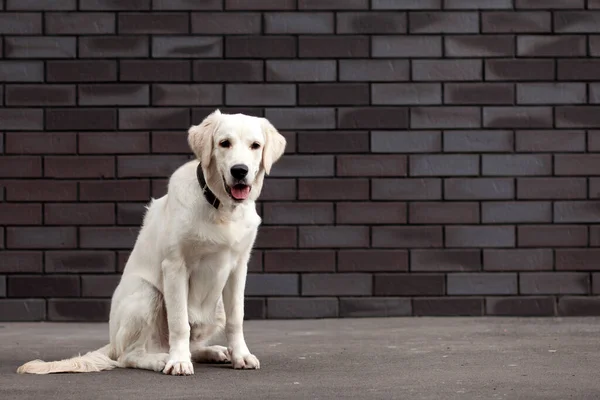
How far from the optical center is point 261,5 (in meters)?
8.86

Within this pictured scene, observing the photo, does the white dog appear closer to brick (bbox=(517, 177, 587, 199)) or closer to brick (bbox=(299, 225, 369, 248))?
brick (bbox=(299, 225, 369, 248))

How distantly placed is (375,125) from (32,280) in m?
2.88

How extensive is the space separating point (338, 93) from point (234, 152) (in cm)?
309

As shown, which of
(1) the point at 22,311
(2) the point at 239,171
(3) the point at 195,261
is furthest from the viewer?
(1) the point at 22,311

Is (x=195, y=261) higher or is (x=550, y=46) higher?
(x=550, y=46)

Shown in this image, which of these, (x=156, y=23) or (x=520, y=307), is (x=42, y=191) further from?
(x=520, y=307)

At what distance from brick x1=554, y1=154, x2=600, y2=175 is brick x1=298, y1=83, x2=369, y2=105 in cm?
156

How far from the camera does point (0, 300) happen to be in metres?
8.79

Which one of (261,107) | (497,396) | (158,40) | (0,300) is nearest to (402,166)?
(261,107)

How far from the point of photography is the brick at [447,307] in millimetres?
8844

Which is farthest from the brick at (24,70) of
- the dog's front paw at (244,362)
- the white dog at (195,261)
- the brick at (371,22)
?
the dog's front paw at (244,362)

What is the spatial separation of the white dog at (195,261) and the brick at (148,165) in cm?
246

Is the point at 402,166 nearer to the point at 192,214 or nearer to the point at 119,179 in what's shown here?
the point at 119,179

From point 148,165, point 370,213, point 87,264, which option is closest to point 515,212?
point 370,213
